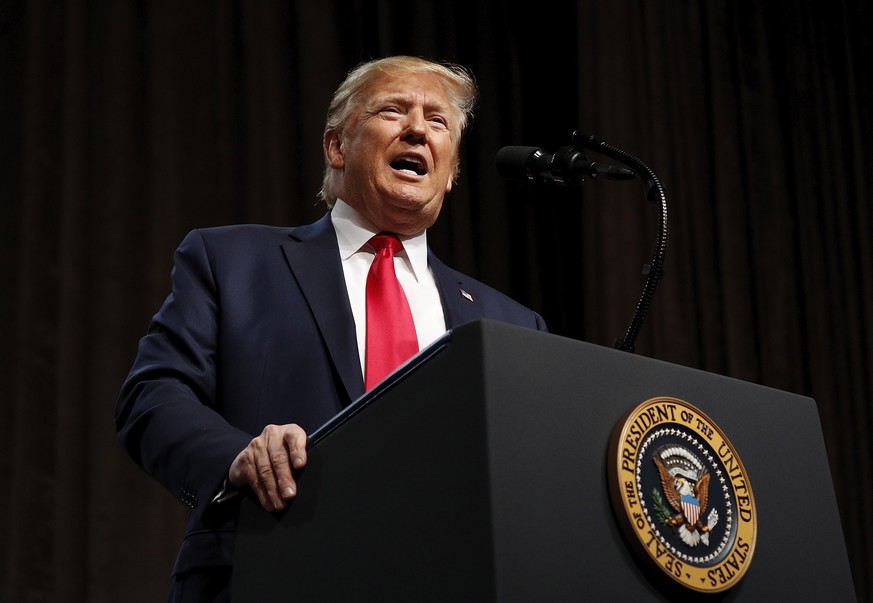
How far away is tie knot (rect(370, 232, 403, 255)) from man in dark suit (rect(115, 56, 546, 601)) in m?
0.02

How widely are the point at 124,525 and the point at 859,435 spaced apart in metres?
2.34

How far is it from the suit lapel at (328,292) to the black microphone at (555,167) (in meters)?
0.33

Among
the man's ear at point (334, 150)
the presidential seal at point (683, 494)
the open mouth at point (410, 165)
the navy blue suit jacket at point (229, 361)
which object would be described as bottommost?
the presidential seal at point (683, 494)

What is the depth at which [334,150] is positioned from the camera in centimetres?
219

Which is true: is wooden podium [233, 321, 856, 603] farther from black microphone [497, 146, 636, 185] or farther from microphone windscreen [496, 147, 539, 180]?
microphone windscreen [496, 147, 539, 180]

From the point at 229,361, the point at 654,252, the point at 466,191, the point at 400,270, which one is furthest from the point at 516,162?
the point at 466,191

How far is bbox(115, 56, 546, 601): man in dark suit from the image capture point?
4.05 ft

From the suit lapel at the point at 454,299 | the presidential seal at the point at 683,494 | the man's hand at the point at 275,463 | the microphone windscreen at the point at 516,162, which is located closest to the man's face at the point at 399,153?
the suit lapel at the point at 454,299

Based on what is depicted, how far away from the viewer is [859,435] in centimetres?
351

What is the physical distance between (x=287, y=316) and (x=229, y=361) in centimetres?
12

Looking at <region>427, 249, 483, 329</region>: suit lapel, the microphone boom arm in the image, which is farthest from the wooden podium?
<region>427, 249, 483, 329</region>: suit lapel

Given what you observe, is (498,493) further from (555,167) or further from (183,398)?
(555,167)

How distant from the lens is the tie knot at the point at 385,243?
189 centimetres

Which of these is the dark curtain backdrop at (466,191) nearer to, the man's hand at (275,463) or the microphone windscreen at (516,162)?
the microphone windscreen at (516,162)
